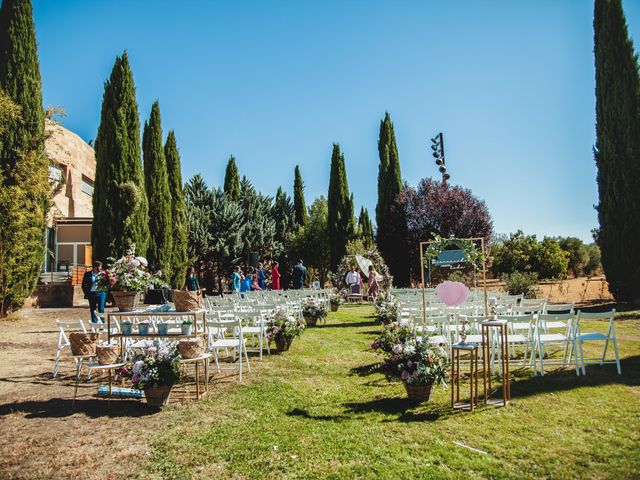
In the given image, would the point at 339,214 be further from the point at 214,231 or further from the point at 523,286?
the point at 523,286

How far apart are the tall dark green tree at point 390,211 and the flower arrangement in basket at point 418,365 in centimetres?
2020

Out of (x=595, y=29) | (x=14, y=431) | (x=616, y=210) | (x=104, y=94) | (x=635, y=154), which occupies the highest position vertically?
(x=595, y=29)

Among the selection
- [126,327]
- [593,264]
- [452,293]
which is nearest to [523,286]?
[452,293]

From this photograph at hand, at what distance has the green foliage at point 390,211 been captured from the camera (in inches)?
1009

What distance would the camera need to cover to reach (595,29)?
55.8 feet

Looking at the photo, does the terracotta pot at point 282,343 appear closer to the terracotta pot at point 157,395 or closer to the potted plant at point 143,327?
the potted plant at point 143,327

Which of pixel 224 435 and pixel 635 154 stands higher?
pixel 635 154

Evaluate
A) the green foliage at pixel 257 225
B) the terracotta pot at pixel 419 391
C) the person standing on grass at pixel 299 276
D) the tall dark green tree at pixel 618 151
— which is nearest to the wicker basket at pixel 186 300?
the terracotta pot at pixel 419 391

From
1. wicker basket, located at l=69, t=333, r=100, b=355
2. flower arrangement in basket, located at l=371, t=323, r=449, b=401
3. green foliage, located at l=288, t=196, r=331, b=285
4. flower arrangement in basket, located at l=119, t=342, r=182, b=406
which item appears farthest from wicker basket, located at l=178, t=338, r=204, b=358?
green foliage, located at l=288, t=196, r=331, b=285

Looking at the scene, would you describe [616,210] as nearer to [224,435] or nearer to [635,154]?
[635,154]

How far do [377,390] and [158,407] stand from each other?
2.65 m

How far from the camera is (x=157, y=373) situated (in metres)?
5.49

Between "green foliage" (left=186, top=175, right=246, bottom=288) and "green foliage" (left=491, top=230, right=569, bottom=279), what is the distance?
13.5 m

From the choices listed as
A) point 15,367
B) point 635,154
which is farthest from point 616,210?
point 15,367
